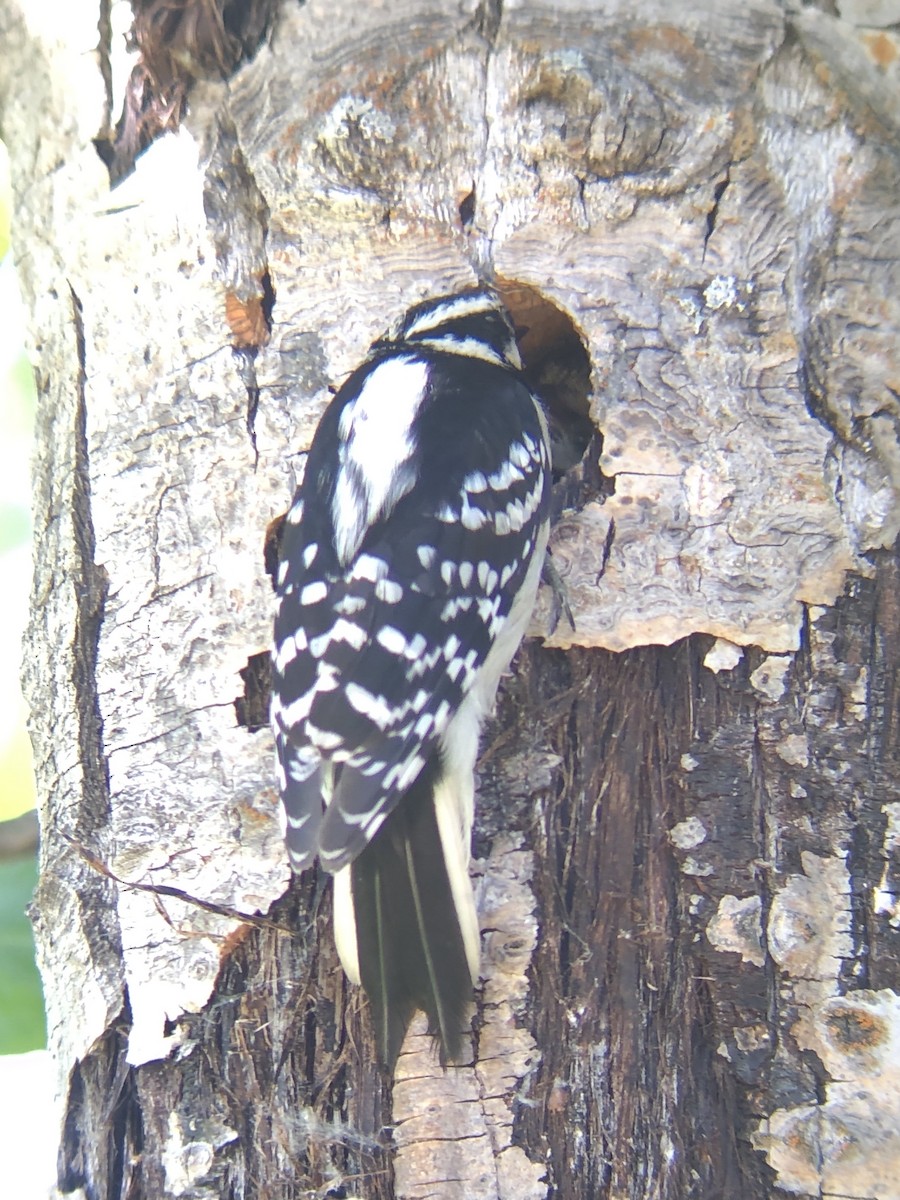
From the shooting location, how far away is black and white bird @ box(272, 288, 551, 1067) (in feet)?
6.33

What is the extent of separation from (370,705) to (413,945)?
38 centimetres

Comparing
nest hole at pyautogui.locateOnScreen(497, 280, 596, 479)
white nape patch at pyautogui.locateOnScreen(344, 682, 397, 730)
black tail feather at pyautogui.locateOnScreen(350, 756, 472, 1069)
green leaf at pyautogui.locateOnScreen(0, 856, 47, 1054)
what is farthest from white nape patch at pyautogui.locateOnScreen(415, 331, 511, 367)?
green leaf at pyautogui.locateOnScreen(0, 856, 47, 1054)

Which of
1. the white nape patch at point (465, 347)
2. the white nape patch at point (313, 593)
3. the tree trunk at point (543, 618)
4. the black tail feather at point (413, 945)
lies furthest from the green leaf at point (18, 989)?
the white nape patch at point (465, 347)

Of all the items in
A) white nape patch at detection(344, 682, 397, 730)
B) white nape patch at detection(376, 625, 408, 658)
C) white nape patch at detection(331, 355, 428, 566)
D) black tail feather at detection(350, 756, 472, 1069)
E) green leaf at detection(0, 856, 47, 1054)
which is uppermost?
white nape patch at detection(331, 355, 428, 566)

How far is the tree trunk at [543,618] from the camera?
6.40ft

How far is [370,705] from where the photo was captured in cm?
198

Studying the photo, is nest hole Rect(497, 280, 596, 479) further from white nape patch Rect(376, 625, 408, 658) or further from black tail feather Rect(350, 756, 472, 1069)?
black tail feather Rect(350, 756, 472, 1069)

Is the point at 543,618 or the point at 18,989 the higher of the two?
the point at 543,618

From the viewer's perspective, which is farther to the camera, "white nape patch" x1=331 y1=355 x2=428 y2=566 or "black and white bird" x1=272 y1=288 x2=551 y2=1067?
"white nape patch" x1=331 y1=355 x2=428 y2=566

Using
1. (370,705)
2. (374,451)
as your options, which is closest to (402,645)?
(370,705)

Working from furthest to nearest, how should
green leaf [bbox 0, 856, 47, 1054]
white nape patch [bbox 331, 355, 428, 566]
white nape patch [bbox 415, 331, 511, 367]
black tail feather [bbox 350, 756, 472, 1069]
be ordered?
green leaf [bbox 0, 856, 47, 1054] → white nape patch [bbox 415, 331, 511, 367] → white nape patch [bbox 331, 355, 428, 566] → black tail feather [bbox 350, 756, 472, 1069]

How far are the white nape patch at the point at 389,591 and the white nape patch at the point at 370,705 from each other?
173 mm

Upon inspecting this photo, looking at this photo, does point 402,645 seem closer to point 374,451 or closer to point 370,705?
point 370,705

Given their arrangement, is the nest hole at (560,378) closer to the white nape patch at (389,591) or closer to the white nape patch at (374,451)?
the white nape patch at (374,451)
